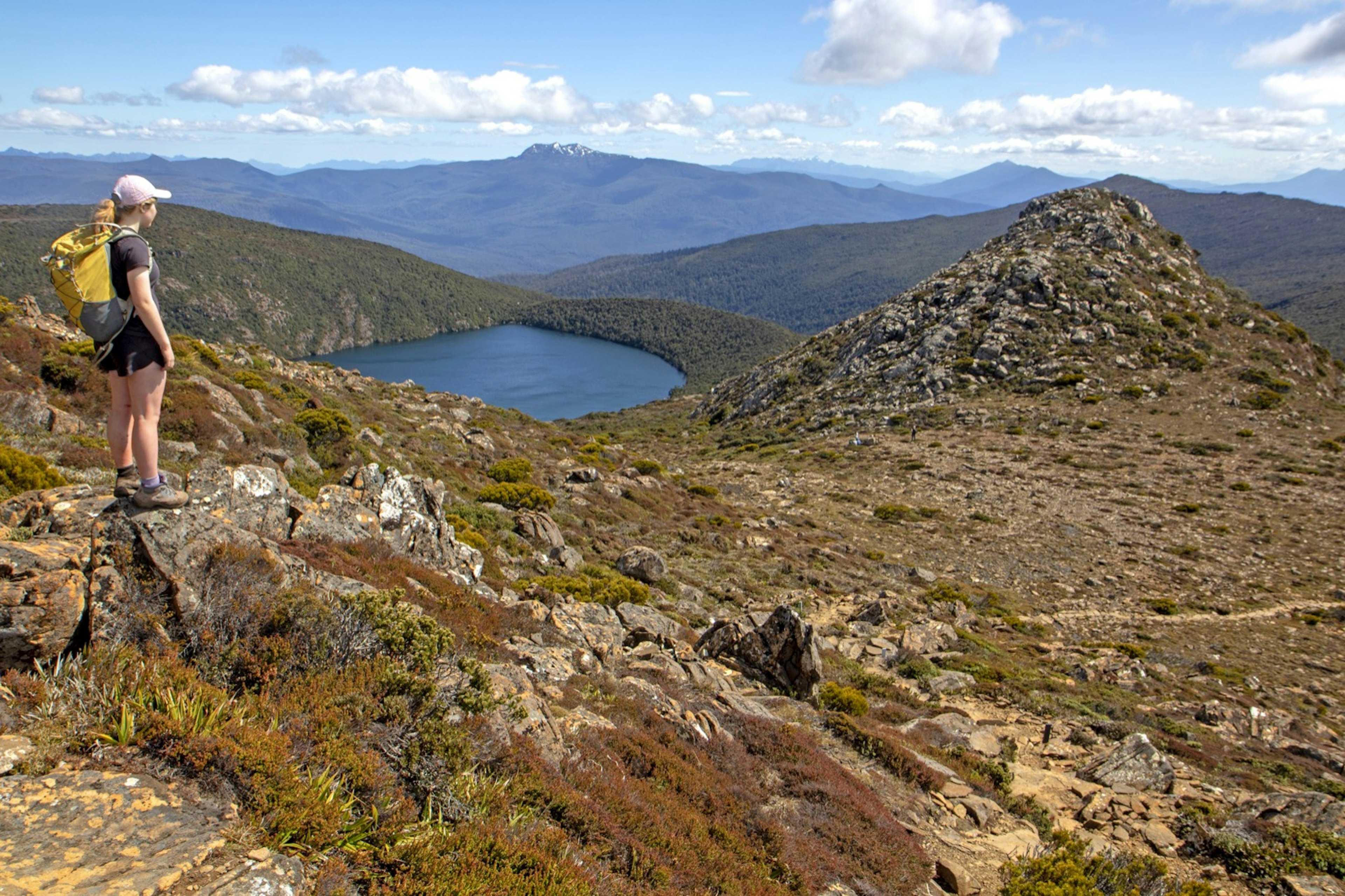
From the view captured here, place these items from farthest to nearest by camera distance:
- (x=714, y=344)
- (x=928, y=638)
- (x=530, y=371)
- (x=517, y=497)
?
1. (x=714, y=344)
2. (x=530, y=371)
3. (x=517, y=497)
4. (x=928, y=638)

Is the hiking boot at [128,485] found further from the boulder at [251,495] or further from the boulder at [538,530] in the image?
the boulder at [538,530]

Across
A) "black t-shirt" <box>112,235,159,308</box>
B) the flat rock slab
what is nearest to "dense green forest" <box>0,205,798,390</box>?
"black t-shirt" <box>112,235,159,308</box>

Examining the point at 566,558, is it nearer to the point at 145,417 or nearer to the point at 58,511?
the point at 58,511

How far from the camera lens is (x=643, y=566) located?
1666cm

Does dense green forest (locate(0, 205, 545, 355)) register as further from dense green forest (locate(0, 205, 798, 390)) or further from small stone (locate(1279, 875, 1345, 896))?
small stone (locate(1279, 875, 1345, 896))

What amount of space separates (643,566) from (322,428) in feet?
31.5

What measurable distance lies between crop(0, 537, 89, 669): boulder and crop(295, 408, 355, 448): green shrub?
13.6 meters

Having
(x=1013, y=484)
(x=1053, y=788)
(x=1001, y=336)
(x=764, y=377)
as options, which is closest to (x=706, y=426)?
(x=764, y=377)

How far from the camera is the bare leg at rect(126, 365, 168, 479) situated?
18.1ft

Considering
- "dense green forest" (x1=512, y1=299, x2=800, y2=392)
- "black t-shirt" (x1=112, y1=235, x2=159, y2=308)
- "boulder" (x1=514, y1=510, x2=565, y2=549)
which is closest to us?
"black t-shirt" (x1=112, y1=235, x2=159, y2=308)

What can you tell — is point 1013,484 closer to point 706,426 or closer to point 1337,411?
point 1337,411

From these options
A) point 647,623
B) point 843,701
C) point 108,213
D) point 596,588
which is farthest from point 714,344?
point 108,213

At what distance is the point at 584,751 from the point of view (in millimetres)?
6168

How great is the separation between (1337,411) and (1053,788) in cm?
4483
